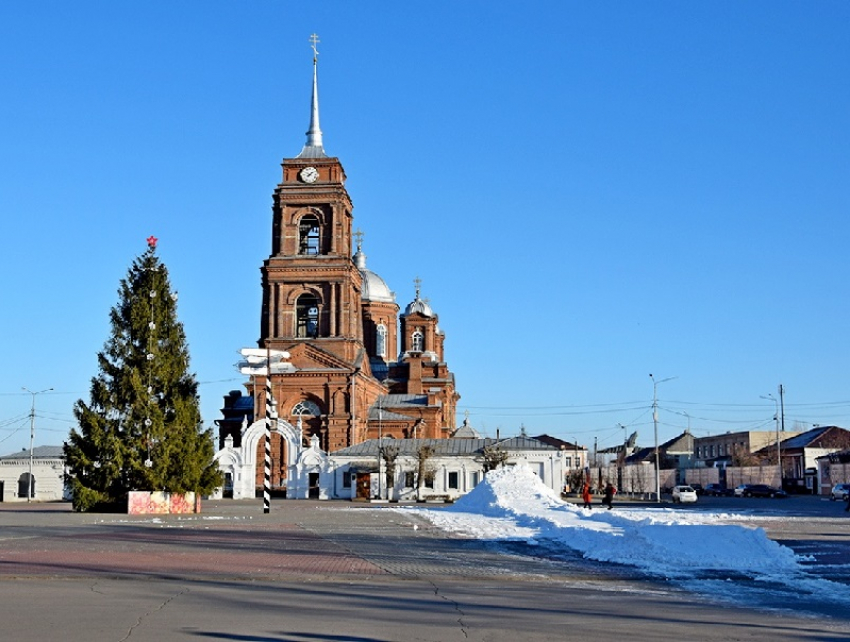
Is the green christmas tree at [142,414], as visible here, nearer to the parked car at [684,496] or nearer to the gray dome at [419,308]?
the parked car at [684,496]

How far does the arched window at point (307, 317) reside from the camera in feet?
237

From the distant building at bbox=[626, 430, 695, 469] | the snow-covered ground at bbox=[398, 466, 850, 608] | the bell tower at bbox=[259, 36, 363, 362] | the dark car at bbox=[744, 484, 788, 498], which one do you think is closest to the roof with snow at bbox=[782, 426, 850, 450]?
the dark car at bbox=[744, 484, 788, 498]

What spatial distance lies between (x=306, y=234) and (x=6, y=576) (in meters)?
59.0

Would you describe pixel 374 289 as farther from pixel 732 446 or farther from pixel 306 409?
pixel 732 446

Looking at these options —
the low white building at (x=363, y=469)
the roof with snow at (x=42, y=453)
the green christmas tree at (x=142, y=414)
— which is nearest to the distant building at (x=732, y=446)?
the low white building at (x=363, y=469)

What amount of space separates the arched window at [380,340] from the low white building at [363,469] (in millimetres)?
23535

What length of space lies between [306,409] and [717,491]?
40247 millimetres

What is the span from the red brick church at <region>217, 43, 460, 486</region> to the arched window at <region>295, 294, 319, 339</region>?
0.07 m

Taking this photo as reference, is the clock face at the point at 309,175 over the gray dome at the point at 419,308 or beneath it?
over

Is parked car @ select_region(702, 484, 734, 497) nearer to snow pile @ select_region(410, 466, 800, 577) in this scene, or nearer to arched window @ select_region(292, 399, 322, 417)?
arched window @ select_region(292, 399, 322, 417)

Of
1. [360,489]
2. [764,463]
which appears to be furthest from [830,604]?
[764,463]

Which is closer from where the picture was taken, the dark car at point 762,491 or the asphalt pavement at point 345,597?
the asphalt pavement at point 345,597

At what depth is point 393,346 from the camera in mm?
91312

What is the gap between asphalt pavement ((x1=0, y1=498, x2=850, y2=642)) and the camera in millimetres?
10398
